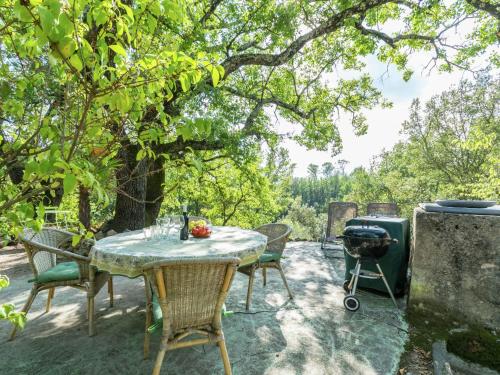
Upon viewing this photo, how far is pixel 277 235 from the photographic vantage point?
3.74m

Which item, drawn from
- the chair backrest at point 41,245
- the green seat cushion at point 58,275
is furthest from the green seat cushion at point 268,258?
the chair backrest at point 41,245

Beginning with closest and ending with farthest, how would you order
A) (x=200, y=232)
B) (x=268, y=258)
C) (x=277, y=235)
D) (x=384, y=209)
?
1. (x=200, y=232)
2. (x=268, y=258)
3. (x=277, y=235)
4. (x=384, y=209)

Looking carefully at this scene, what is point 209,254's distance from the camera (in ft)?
7.07

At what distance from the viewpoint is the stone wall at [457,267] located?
259 centimetres

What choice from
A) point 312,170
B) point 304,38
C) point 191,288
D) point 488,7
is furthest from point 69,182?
point 312,170

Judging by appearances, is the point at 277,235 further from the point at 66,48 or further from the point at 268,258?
the point at 66,48

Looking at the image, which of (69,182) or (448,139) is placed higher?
(448,139)

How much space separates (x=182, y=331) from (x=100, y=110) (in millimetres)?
1401

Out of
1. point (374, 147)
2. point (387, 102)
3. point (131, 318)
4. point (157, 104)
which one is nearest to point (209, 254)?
point (157, 104)

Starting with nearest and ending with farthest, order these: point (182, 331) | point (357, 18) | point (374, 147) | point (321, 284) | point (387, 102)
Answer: point (182, 331)
point (321, 284)
point (357, 18)
point (387, 102)
point (374, 147)

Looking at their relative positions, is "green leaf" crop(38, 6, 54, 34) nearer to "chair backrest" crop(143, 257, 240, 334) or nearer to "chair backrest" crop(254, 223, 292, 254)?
"chair backrest" crop(143, 257, 240, 334)

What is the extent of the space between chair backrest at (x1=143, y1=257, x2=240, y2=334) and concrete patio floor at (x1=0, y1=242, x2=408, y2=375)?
21.3 inches

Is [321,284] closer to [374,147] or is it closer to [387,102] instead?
[387,102]

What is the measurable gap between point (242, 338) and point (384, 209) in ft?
16.0
